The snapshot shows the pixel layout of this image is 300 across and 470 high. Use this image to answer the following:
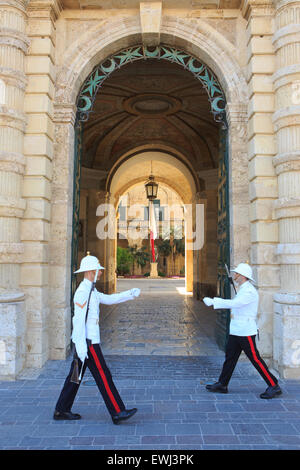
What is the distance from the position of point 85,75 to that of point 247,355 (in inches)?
197

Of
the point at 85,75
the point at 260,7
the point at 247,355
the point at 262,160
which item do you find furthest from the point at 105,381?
the point at 260,7

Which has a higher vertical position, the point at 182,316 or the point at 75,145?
the point at 75,145

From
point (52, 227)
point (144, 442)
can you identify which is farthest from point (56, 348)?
point (144, 442)

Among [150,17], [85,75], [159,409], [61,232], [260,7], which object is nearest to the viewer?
[159,409]

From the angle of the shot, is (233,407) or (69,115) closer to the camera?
(233,407)

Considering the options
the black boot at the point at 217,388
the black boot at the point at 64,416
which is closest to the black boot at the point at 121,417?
the black boot at the point at 64,416

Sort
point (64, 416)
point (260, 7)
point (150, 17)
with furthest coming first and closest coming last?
point (150, 17)
point (260, 7)
point (64, 416)

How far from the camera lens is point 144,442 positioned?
2949mm

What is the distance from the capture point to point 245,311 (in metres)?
3.98

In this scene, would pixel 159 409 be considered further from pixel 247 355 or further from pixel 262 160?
pixel 262 160

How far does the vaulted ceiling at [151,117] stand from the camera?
964 cm

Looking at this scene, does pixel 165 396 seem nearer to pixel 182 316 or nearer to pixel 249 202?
pixel 249 202

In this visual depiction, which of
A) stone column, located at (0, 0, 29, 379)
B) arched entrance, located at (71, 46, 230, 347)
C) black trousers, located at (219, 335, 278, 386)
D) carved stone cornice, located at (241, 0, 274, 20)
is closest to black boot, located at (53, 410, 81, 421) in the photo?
stone column, located at (0, 0, 29, 379)
